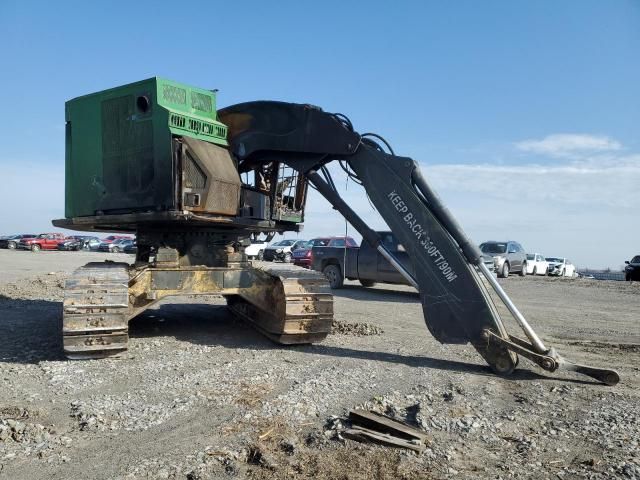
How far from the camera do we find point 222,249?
27.3 ft

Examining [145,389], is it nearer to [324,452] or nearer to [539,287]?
[324,452]

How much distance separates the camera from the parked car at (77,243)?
173 feet

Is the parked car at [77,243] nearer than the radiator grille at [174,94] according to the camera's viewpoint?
No

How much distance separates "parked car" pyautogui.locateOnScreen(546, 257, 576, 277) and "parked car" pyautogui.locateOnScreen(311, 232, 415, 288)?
23.1 meters

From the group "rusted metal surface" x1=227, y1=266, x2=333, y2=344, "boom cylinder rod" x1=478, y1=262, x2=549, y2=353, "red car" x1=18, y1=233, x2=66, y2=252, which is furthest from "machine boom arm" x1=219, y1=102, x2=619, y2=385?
"red car" x1=18, y1=233, x2=66, y2=252

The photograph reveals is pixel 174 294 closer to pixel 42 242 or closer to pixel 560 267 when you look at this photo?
pixel 560 267

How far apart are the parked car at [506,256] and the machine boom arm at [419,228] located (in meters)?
20.2

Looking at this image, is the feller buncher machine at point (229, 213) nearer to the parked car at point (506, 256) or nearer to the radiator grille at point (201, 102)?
the radiator grille at point (201, 102)

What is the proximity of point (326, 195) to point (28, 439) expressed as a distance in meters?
4.47

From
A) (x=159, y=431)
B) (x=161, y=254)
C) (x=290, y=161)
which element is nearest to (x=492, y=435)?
(x=159, y=431)

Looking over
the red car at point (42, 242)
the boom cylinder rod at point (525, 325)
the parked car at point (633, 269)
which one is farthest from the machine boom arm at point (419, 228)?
the red car at point (42, 242)

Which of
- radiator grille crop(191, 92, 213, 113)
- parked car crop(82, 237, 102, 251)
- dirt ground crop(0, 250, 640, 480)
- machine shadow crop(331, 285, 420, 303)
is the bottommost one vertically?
dirt ground crop(0, 250, 640, 480)

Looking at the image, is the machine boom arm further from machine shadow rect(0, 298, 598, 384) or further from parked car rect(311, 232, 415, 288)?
parked car rect(311, 232, 415, 288)

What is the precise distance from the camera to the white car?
3312 cm
